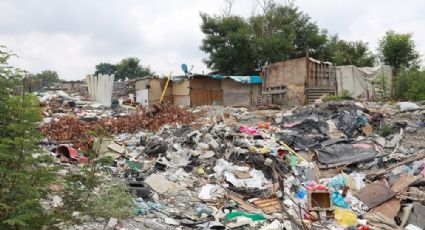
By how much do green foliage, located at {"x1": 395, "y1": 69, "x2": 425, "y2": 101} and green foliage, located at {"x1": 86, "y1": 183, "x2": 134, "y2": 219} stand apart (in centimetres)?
1183

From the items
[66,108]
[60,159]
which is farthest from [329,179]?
[66,108]

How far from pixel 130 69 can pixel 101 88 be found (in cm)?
1816

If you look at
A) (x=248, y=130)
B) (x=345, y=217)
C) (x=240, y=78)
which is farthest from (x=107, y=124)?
(x=240, y=78)

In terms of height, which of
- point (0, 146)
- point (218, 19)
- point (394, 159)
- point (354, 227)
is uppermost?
point (218, 19)

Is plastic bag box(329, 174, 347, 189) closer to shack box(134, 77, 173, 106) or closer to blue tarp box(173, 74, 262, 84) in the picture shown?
blue tarp box(173, 74, 262, 84)

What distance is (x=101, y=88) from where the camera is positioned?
710 inches

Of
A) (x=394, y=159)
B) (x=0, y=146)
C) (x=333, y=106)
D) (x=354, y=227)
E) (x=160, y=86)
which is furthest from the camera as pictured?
(x=160, y=86)

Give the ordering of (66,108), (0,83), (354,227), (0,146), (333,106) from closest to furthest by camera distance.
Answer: (0,146)
(0,83)
(354,227)
(333,106)
(66,108)

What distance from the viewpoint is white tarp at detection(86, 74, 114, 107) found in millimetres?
17547

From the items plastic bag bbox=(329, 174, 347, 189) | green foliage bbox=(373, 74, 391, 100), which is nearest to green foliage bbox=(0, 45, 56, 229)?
plastic bag bbox=(329, 174, 347, 189)

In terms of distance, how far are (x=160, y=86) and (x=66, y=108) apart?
233 inches

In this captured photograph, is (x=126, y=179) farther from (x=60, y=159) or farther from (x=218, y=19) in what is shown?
(x=218, y=19)

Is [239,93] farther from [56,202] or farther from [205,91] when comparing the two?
[56,202]

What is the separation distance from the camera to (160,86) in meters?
19.3
